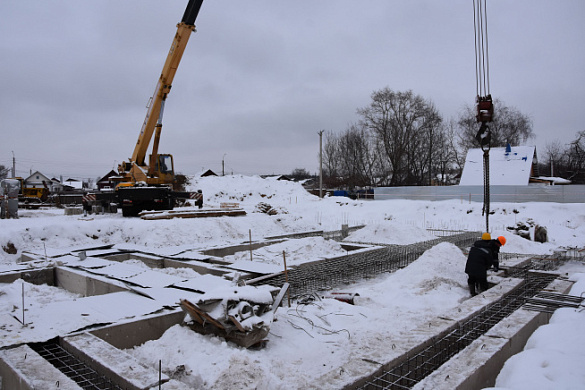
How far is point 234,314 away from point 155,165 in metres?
13.6

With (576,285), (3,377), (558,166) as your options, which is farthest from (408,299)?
(558,166)

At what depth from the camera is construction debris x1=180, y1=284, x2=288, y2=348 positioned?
436cm

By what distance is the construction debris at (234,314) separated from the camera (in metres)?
4.36

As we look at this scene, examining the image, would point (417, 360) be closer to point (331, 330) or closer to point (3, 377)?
point (331, 330)

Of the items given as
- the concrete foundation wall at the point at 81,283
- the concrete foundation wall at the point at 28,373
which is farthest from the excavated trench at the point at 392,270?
the concrete foundation wall at the point at 81,283

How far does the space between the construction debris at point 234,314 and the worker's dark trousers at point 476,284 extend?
4362 millimetres

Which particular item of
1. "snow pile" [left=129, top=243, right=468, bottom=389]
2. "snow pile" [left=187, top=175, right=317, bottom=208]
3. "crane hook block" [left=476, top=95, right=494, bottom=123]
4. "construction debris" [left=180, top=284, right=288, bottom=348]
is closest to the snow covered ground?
"snow pile" [left=129, top=243, right=468, bottom=389]

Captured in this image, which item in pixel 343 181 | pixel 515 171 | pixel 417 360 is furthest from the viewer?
pixel 343 181

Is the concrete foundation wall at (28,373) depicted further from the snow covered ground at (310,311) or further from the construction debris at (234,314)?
the construction debris at (234,314)

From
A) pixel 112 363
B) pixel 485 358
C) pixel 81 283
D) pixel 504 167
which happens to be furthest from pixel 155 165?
pixel 504 167

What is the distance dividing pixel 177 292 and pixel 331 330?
2.35 meters

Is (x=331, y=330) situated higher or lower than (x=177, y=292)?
lower

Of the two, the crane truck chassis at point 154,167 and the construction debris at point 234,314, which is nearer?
the construction debris at point 234,314

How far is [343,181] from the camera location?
48062 mm
